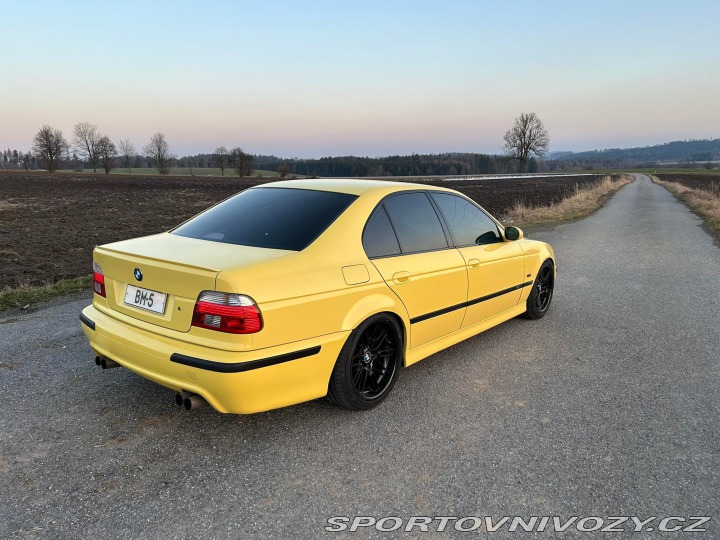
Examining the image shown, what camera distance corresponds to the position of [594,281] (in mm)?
7402

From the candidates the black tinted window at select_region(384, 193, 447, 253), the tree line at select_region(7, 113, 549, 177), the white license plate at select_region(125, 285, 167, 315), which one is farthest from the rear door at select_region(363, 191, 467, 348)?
the tree line at select_region(7, 113, 549, 177)

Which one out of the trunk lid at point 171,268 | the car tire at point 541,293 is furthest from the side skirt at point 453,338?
the trunk lid at point 171,268

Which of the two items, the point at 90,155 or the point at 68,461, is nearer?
the point at 68,461

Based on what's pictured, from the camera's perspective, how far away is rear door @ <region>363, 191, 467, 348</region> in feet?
11.3

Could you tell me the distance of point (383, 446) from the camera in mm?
2926

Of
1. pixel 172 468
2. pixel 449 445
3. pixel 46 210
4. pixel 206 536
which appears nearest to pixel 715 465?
pixel 449 445

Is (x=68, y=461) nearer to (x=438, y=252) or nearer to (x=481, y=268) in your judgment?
(x=438, y=252)

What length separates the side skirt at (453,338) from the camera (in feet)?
12.1

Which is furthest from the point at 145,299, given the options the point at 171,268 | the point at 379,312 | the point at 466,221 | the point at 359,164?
the point at 359,164

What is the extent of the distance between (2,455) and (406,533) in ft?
7.42

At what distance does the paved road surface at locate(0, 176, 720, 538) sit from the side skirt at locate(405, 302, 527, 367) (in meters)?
0.22

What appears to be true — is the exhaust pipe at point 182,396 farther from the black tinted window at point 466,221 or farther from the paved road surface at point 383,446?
the black tinted window at point 466,221

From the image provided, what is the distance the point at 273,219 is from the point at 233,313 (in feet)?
3.31

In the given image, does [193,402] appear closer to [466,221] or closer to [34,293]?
[466,221]
